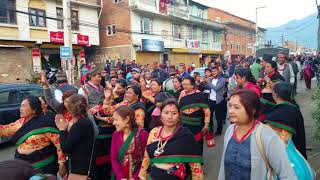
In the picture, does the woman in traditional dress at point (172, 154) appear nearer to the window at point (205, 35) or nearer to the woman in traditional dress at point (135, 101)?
the woman in traditional dress at point (135, 101)

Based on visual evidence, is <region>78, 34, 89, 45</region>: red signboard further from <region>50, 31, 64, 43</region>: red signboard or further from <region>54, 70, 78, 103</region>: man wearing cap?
<region>54, 70, 78, 103</region>: man wearing cap

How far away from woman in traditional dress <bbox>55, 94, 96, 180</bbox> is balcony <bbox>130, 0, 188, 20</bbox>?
2526 cm

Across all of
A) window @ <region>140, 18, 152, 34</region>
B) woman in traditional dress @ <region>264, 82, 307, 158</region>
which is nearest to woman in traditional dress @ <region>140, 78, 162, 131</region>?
woman in traditional dress @ <region>264, 82, 307, 158</region>

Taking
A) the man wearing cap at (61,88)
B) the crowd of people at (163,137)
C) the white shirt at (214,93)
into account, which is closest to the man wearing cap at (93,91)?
the man wearing cap at (61,88)

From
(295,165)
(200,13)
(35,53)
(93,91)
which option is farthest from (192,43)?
(295,165)

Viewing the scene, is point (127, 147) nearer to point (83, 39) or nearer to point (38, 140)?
point (38, 140)

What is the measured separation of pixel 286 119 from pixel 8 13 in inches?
789

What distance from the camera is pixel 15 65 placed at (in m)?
20.1

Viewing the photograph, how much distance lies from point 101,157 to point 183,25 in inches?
1283

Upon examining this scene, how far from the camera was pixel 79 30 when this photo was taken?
25125mm

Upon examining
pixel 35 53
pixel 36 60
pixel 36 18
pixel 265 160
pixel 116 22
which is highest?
pixel 116 22

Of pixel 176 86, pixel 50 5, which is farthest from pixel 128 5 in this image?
pixel 176 86

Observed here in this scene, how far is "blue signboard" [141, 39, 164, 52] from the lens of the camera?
29.0 meters

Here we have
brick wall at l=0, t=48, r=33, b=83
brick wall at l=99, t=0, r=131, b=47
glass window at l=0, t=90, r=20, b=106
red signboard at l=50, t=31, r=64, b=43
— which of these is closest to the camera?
glass window at l=0, t=90, r=20, b=106
